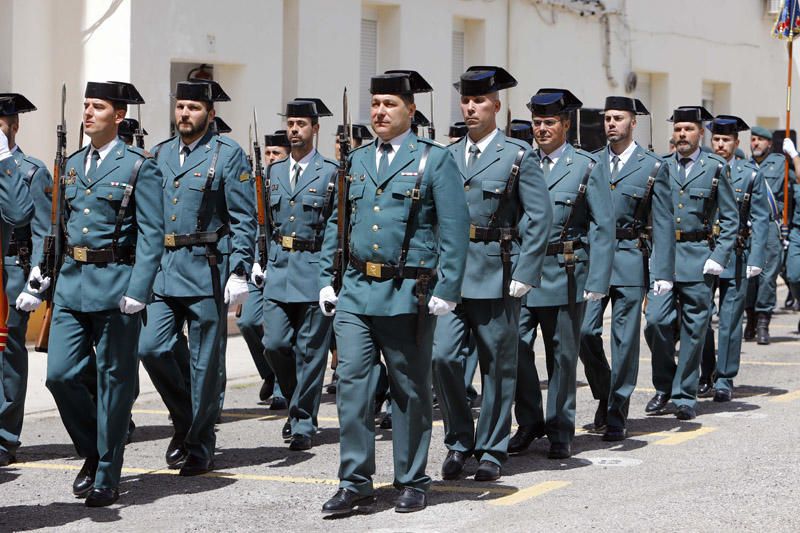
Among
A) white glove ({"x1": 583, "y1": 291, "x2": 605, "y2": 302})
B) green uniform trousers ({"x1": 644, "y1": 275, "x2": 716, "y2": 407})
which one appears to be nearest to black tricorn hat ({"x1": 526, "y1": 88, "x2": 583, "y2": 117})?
white glove ({"x1": 583, "y1": 291, "x2": 605, "y2": 302})

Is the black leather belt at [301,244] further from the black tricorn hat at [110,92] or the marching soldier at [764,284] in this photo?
the marching soldier at [764,284]

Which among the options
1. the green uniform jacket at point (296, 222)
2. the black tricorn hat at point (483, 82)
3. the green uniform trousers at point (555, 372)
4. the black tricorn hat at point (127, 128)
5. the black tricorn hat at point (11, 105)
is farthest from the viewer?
the black tricorn hat at point (127, 128)

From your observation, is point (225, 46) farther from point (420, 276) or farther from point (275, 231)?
point (420, 276)

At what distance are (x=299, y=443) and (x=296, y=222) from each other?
161 centimetres

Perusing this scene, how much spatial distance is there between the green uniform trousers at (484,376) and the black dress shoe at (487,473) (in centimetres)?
5

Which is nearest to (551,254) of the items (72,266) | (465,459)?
(465,459)

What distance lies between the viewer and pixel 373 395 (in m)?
7.52

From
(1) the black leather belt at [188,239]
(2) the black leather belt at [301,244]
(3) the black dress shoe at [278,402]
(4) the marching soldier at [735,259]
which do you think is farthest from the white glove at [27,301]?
(4) the marching soldier at [735,259]

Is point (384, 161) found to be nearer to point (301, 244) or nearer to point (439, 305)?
A: point (439, 305)

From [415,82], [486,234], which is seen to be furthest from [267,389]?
[415,82]

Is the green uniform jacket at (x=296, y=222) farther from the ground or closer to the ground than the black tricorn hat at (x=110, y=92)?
closer to the ground

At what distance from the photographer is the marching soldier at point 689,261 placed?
10.8 m

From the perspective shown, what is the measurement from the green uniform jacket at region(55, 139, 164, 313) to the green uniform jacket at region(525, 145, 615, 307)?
242cm

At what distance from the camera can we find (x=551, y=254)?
9.23 m
